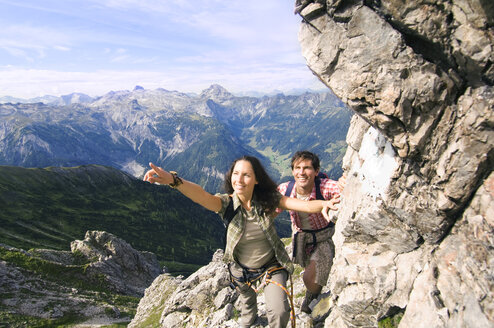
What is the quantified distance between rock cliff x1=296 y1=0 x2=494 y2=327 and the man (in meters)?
1.73

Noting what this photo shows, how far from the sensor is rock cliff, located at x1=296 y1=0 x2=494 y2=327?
24.0 ft

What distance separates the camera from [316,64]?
31.6 feet

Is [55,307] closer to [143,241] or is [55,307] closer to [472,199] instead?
[472,199]

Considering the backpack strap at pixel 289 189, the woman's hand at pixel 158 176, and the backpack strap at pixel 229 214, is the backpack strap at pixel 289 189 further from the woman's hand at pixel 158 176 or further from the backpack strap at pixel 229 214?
the woman's hand at pixel 158 176

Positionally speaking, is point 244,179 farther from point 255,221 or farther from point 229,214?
point 255,221

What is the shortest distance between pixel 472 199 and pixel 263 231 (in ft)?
21.4

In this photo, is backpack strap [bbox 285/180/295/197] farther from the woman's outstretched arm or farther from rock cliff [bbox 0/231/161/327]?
rock cliff [bbox 0/231/161/327]

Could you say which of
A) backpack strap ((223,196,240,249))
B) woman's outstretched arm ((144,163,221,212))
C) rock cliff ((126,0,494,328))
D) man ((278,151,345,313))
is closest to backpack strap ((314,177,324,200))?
man ((278,151,345,313))

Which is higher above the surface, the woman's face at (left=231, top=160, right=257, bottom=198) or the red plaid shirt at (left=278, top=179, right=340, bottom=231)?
the woman's face at (left=231, top=160, right=257, bottom=198)

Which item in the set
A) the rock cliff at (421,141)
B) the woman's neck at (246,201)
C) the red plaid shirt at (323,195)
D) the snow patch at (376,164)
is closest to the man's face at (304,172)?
the red plaid shirt at (323,195)

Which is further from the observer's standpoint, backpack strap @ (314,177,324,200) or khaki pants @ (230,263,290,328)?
backpack strap @ (314,177,324,200)

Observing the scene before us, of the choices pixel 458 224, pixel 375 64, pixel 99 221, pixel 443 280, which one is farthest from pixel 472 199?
pixel 99 221

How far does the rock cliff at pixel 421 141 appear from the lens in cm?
732

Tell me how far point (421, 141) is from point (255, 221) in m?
5.83
